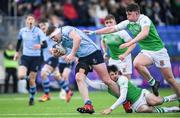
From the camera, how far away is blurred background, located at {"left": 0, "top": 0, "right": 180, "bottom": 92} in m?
29.3

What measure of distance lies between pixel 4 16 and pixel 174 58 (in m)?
7.95

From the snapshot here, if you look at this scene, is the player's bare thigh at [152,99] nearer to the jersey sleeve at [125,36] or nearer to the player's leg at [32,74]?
the jersey sleeve at [125,36]

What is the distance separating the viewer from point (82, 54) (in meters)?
15.5

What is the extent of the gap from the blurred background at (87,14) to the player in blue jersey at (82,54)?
13309 millimetres

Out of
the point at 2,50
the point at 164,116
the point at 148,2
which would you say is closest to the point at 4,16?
the point at 2,50

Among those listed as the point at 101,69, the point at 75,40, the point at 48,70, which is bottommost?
the point at 48,70

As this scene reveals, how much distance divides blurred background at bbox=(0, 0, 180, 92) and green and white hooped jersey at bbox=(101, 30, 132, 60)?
33.8 ft

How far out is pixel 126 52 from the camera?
56.0 feet

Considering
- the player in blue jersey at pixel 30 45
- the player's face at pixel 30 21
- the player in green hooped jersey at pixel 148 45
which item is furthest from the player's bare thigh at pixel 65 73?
the player in green hooped jersey at pixel 148 45

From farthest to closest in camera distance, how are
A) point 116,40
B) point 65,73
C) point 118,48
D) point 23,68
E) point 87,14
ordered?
1. point 87,14
2. point 65,73
3. point 23,68
4. point 118,48
5. point 116,40

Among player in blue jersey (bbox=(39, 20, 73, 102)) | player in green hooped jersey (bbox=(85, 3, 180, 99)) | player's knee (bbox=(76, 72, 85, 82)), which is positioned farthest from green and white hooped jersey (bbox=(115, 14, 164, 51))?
player in blue jersey (bbox=(39, 20, 73, 102))

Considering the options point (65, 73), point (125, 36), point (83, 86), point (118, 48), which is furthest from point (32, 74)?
point (83, 86)

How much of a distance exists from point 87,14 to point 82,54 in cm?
1572

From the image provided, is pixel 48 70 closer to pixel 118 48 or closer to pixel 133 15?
pixel 118 48
